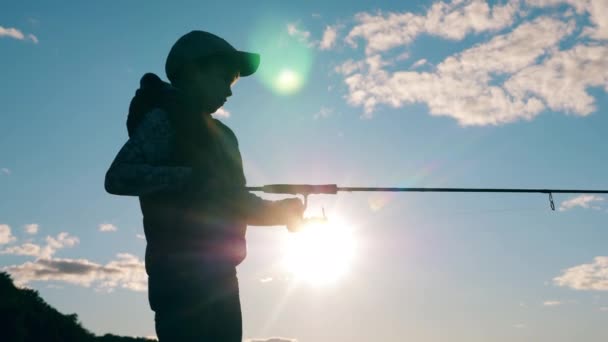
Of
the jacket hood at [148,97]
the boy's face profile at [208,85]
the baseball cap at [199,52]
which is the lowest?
the jacket hood at [148,97]

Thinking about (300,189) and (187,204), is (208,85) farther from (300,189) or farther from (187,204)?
(300,189)

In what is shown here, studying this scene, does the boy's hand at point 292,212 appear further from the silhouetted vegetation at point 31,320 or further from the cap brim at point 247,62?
the silhouetted vegetation at point 31,320

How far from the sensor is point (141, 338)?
83.2 feet

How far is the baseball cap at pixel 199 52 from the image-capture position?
4.77 metres

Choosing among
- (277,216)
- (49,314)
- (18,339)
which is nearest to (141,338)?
(49,314)

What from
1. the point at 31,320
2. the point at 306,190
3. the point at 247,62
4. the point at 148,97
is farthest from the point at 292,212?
the point at 31,320

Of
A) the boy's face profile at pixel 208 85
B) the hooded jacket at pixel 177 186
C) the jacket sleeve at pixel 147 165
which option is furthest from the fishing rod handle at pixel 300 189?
the jacket sleeve at pixel 147 165

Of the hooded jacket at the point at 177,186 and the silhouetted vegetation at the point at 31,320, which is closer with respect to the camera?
the hooded jacket at the point at 177,186

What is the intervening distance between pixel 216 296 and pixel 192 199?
74cm

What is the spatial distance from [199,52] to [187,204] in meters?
1.26

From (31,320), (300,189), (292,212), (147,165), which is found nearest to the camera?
(147,165)

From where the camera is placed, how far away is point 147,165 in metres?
4.27

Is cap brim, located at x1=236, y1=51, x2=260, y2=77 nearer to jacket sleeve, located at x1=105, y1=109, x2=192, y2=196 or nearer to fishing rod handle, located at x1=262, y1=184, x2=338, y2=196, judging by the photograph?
jacket sleeve, located at x1=105, y1=109, x2=192, y2=196

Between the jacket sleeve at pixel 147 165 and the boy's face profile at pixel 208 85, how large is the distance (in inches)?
17.1
